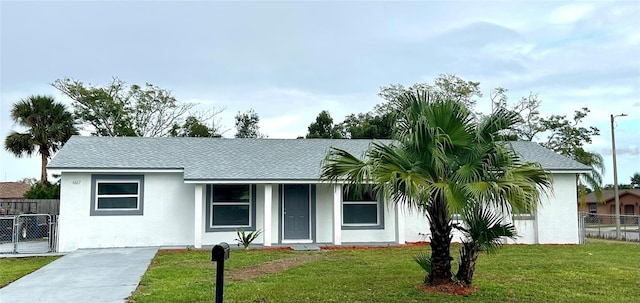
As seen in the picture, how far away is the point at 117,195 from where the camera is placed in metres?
15.2

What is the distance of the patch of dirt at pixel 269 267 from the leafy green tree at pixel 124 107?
914 inches

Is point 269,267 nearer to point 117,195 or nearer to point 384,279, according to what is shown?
point 384,279

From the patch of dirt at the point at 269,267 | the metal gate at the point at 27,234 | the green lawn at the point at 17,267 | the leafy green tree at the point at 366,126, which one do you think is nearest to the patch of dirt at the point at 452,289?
the patch of dirt at the point at 269,267

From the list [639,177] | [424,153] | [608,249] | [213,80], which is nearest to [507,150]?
[424,153]

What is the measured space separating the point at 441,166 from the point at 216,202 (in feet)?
32.3

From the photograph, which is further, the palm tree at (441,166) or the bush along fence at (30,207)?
the bush along fence at (30,207)

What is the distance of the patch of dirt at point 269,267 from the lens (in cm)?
973

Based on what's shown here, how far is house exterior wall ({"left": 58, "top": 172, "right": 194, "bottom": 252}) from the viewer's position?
1477 centimetres

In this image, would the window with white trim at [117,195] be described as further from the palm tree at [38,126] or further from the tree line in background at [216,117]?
the tree line in background at [216,117]

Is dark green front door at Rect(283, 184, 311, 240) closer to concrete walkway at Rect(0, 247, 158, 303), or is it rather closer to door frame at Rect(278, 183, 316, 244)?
door frame at Rect(278, 183, 316, 244)

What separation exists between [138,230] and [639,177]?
8626 cm

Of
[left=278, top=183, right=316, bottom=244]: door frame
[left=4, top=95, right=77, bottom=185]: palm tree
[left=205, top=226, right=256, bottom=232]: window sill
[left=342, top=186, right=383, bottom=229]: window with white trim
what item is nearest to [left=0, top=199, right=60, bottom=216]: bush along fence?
[left=4, top=95, right=77, bottom=185]: palm tree

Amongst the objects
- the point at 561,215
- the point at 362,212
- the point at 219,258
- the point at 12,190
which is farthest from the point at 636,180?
the point at 219,258

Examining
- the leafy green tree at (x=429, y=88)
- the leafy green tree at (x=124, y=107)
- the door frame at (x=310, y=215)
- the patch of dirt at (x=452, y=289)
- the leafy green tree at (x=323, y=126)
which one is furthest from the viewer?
the leafy green tree at (x=429, y=88)
